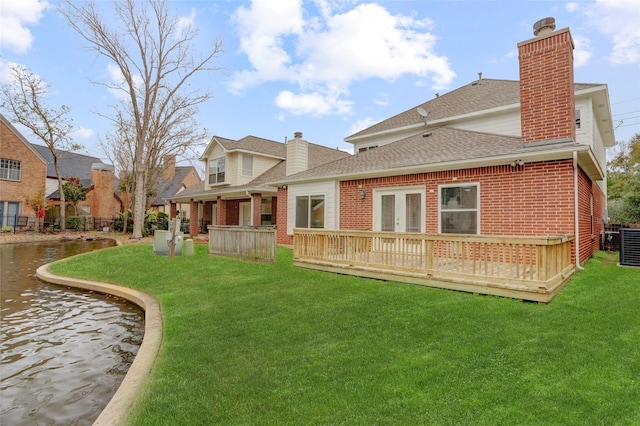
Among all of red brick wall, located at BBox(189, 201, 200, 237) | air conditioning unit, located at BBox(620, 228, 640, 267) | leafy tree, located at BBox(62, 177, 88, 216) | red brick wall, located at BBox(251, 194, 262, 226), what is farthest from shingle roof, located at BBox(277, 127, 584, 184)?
leafy tree, located at BBox(62, 177, 88, 216)

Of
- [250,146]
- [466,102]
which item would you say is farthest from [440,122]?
[250,146]

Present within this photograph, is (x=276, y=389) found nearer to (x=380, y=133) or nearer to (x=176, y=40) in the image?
(x=380, y=133)

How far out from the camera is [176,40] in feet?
69.3

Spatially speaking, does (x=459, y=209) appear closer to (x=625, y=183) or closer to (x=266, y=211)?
(x=266, y=211)

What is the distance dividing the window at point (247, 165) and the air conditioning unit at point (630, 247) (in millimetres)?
16818

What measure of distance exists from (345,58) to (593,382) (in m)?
16.7

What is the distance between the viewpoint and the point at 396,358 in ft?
11.5

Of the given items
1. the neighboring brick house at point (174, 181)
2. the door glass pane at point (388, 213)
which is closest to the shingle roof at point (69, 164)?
the neighboring brick house at point (174, 181)

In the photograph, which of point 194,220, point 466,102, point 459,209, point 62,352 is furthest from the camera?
point 194,220

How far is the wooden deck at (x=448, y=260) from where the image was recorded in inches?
211

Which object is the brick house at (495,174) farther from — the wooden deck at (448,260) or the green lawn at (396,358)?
the green lawn at (396,358)

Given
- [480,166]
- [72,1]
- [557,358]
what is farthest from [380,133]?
[72,1]

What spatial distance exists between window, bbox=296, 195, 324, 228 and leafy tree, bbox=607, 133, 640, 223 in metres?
17.7

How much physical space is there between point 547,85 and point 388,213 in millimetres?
5340
